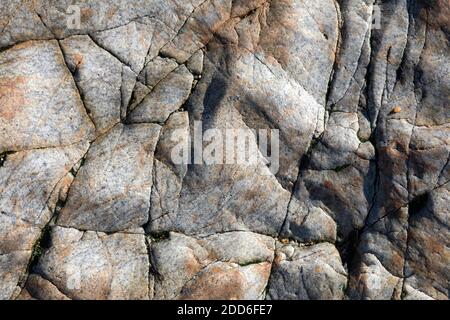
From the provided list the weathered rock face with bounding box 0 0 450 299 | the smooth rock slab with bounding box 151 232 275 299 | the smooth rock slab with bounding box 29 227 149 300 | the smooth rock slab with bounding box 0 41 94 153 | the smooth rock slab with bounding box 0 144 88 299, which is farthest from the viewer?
the smooth rock slab with bounding box 0 41 94 153

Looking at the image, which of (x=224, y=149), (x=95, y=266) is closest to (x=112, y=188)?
(x=95, y=266)

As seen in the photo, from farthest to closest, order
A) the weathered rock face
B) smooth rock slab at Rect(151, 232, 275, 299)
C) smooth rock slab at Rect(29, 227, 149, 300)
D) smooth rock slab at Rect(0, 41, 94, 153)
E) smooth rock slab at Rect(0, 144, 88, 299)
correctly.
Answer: smooth rock slab at Rect(0, 41, 94, 153)
the weathered rock face
smooth rock slab at Rect(151, 232, 275, 299)
smooth rock slab at Rect(0, 144, 88, 299)
smooth rock slab at Rect(29, 227, 149, 300)

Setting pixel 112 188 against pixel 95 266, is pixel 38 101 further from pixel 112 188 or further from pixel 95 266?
pixel 95 266

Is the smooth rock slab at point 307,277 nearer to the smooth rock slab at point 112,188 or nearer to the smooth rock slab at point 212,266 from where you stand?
the smooth rock slab at point 212,266

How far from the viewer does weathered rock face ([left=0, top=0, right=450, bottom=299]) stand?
702 inches

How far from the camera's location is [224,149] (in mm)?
18531

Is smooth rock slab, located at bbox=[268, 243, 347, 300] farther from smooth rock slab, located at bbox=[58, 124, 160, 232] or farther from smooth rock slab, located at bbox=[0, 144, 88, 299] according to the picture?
smooth rock slab, located at bbox=[0, 144, 88, 299]

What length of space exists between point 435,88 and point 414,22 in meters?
2.57

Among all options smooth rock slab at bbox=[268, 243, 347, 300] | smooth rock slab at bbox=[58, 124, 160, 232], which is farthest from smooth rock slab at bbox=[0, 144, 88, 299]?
smooth rock slab at bbox=[268, 243, 347, 300]

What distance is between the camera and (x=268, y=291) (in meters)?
18.0

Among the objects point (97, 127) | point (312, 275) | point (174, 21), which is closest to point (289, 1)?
point (174, 21)

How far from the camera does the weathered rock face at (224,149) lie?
58.5ft

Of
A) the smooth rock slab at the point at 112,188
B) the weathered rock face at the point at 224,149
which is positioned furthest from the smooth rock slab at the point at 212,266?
the smooth rock slab at the point at 112,188

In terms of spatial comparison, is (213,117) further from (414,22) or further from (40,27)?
(414,22)
